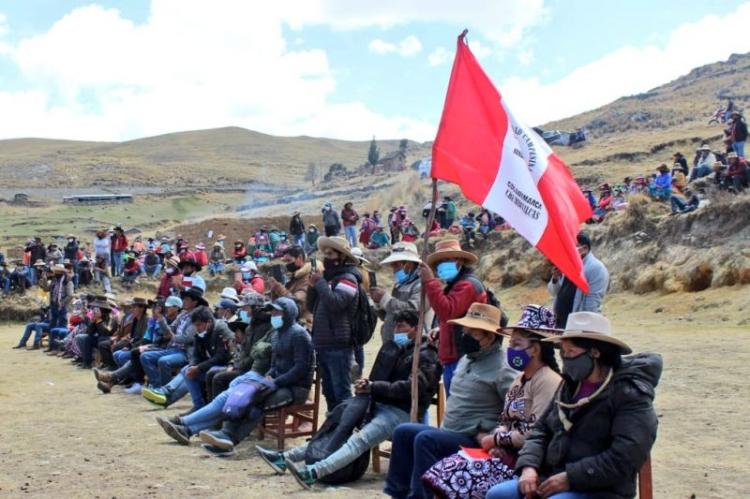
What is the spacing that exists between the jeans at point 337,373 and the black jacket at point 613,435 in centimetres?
365

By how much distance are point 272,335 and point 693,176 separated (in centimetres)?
1828

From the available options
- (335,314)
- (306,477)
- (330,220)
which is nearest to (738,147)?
(330,220)

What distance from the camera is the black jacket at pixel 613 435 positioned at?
4.53 meters

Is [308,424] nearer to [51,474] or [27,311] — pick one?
[51,474]

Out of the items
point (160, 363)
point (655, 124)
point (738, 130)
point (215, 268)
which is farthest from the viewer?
point (655, 124)

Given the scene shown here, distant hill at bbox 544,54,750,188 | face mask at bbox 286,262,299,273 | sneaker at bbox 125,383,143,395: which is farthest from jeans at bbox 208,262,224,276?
face mask at bbox 286,262,299,273

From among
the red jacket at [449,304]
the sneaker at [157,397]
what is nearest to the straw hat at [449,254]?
the red jacket at [449,304]

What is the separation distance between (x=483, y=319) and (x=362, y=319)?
2422 millimetres

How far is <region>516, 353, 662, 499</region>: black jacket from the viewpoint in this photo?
14.9 feet

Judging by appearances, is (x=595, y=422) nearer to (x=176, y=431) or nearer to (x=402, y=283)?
(x=402, y=283)

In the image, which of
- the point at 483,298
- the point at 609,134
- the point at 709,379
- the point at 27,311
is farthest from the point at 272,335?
the point at 609,134

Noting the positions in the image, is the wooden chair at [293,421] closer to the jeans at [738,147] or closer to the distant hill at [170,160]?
the jeans at [738,147]

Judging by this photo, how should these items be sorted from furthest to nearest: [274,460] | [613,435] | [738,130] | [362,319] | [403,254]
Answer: [738,130] < [362,319] < [403,254] < [274,460] < [613,435]

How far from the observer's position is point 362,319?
8.41 meters
